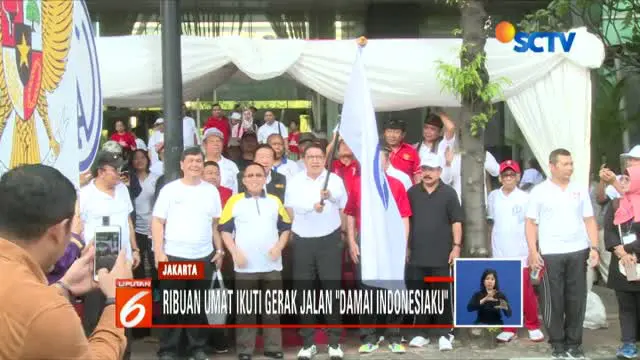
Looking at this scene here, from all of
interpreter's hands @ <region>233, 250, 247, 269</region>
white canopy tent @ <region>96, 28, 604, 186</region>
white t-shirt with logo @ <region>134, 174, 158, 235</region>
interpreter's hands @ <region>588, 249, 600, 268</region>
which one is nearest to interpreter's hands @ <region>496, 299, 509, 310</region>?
interpreter's hands @ <region>588, 249, 600, 268</region>

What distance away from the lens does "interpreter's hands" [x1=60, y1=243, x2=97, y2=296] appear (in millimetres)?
2475

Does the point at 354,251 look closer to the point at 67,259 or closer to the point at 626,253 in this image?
the point at 626,253

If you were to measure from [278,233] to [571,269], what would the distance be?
8.90 feet

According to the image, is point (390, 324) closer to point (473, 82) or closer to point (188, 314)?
point (188, 314)

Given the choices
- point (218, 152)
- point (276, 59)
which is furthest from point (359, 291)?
point (276, 59)

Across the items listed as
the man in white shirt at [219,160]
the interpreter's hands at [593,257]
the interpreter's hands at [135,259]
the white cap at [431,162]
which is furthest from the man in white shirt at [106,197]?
the interpreter's hands at [593,257]

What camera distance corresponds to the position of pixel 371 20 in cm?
1371

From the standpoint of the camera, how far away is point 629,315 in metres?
7.08

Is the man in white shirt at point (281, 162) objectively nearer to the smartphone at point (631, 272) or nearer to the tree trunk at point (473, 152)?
the tree trunk at point (473, 152)

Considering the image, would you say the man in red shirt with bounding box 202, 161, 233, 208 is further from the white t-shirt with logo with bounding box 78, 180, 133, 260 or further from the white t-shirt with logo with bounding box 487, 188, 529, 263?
the white t-shirt with logo with bounding box 487, 188, 529, 263

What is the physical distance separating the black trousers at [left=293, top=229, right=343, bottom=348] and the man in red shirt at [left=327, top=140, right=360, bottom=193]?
1.87ft

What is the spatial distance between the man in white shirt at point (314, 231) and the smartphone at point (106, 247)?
14.2 feet

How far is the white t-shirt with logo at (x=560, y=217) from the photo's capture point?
6930 mm

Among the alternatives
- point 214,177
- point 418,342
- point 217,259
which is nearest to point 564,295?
point 418,342
